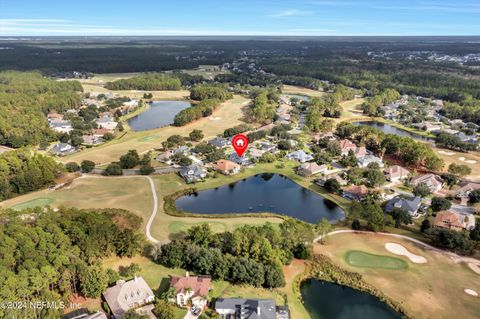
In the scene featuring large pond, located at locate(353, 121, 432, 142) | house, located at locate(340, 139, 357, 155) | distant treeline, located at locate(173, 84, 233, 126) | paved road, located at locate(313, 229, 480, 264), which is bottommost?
paved road, located at locate(313, 229, 480, 264)

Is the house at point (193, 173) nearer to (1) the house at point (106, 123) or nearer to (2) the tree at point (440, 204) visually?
(2) the tree at point (440, 204)

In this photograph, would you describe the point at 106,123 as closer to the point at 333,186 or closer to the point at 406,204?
the point at 333,186

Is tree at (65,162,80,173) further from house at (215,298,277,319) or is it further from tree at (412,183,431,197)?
tree at (412,183,431,197)

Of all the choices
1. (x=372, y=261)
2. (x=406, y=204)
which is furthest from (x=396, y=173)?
(x=372, y=261)

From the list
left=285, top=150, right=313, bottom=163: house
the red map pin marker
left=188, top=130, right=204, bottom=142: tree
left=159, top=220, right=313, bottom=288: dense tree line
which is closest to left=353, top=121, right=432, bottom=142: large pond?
left=285, top=150, right=313, bottom=163: house

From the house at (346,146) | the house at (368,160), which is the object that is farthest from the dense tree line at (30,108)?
the house at (368,160)
